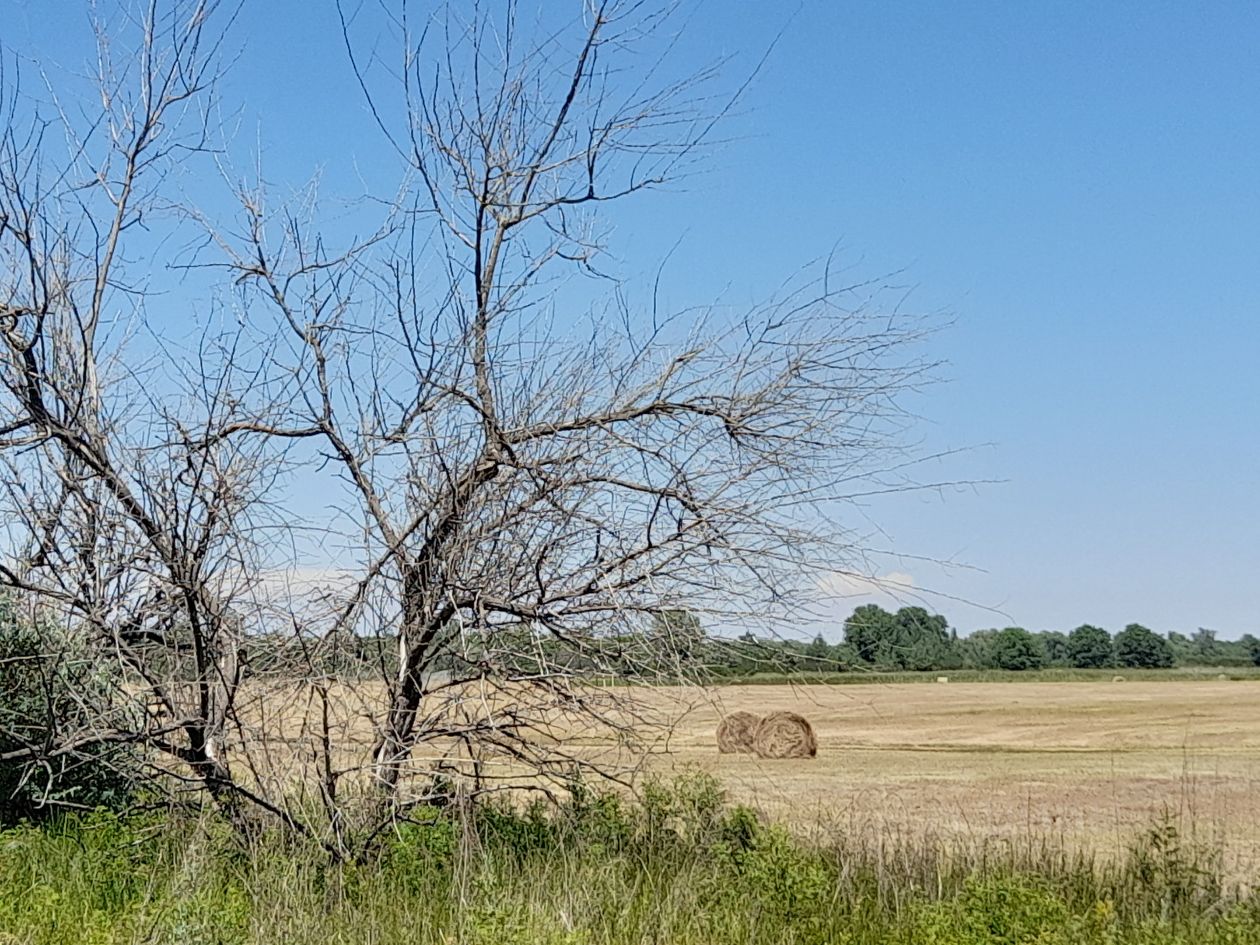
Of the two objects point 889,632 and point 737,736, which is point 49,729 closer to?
point 889,632

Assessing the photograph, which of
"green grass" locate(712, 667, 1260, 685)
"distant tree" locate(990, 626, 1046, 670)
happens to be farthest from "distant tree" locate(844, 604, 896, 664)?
"distant tree" locate(990, 626, 1046, 670)

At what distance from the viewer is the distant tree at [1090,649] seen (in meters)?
72.7

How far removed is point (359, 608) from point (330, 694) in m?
0.57

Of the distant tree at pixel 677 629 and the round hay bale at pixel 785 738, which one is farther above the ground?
the distant tree at pixel 677 629

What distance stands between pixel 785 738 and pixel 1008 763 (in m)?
4.49

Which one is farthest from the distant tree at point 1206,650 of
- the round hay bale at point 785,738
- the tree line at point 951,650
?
the round hay bale at point 785,738

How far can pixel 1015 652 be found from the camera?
67438mm

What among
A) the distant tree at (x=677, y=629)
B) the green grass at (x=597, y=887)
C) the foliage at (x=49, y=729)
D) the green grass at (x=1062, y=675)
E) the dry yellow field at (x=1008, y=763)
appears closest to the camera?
the green grass at (x=597, y=887)

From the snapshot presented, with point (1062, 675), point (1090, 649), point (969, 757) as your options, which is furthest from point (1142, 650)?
point (969, 757)

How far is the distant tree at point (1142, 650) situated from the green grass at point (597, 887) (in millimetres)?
68814

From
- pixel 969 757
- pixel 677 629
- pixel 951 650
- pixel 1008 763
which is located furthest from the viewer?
pixel 951 650

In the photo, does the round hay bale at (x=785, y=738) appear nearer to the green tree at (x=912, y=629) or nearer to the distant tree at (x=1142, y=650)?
the green tree at (x=912, y=629)

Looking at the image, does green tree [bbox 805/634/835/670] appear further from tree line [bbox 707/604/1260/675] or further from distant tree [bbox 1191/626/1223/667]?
distant tree [bbox 1191/626/1223/667]

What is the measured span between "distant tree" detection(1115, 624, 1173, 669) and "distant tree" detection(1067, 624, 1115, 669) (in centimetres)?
62
